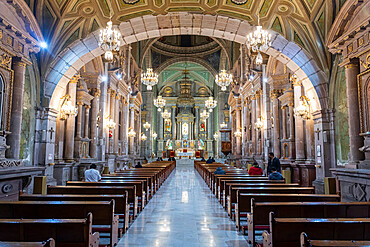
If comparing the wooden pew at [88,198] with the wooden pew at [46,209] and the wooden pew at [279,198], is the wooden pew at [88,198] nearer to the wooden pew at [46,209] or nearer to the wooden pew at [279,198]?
the wooden pew at [46,209]

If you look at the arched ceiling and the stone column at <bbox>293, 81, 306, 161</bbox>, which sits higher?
the arched ceiling

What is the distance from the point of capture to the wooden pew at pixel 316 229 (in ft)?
10.1

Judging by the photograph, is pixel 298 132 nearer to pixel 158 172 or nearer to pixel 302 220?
pixel 158 172

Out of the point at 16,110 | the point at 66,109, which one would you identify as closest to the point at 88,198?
the point at 16,110

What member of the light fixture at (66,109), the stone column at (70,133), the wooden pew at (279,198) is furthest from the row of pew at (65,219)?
the stone column at (70,133)

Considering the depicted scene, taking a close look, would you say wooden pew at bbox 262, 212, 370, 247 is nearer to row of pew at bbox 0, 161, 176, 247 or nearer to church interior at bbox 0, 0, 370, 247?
church interior at bbox 0, 0, 370, 247

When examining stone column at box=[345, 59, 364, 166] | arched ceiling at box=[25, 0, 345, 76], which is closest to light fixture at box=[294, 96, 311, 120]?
arched ceiling at box=[25, 0, 345, 76]

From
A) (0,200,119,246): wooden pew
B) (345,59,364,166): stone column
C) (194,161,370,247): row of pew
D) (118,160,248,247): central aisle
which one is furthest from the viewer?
(345,59,364,166): stone column

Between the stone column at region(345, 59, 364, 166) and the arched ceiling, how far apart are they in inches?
83.4

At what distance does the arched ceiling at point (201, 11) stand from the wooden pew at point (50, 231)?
302 inches

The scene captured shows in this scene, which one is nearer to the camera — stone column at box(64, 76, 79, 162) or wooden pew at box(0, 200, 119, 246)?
wooden pew at box(0, 200, 119, 246)

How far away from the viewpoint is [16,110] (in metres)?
7.41

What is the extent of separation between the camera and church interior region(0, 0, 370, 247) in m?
4.05

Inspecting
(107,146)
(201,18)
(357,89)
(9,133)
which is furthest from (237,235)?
(107,146)
